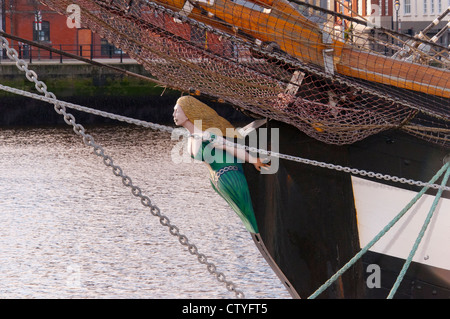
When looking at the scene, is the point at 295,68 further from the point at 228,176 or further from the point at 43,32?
the point at 43,32

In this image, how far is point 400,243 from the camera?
4.79 m

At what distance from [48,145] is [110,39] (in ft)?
56.6

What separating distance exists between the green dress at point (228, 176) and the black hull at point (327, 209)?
0.39ft

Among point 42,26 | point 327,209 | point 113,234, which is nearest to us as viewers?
point 327,209

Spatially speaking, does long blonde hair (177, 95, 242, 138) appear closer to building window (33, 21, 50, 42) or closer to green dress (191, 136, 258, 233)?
green dress (191, 136, 258, 233)

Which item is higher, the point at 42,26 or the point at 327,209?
the point at 327,209

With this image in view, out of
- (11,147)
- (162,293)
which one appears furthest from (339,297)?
(11,147)

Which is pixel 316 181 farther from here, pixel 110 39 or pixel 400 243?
pixel 110 39

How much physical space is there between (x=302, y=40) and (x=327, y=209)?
0.86m

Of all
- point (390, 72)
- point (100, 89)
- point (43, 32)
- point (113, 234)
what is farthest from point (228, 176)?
point (43, 32)

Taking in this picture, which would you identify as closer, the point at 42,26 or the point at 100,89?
the point at 100,89

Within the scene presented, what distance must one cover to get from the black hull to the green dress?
4.6 inches

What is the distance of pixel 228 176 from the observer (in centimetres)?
455

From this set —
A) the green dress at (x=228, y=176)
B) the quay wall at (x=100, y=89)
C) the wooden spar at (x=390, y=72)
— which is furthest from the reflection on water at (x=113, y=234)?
the quay wall at (x=100, y=89)
